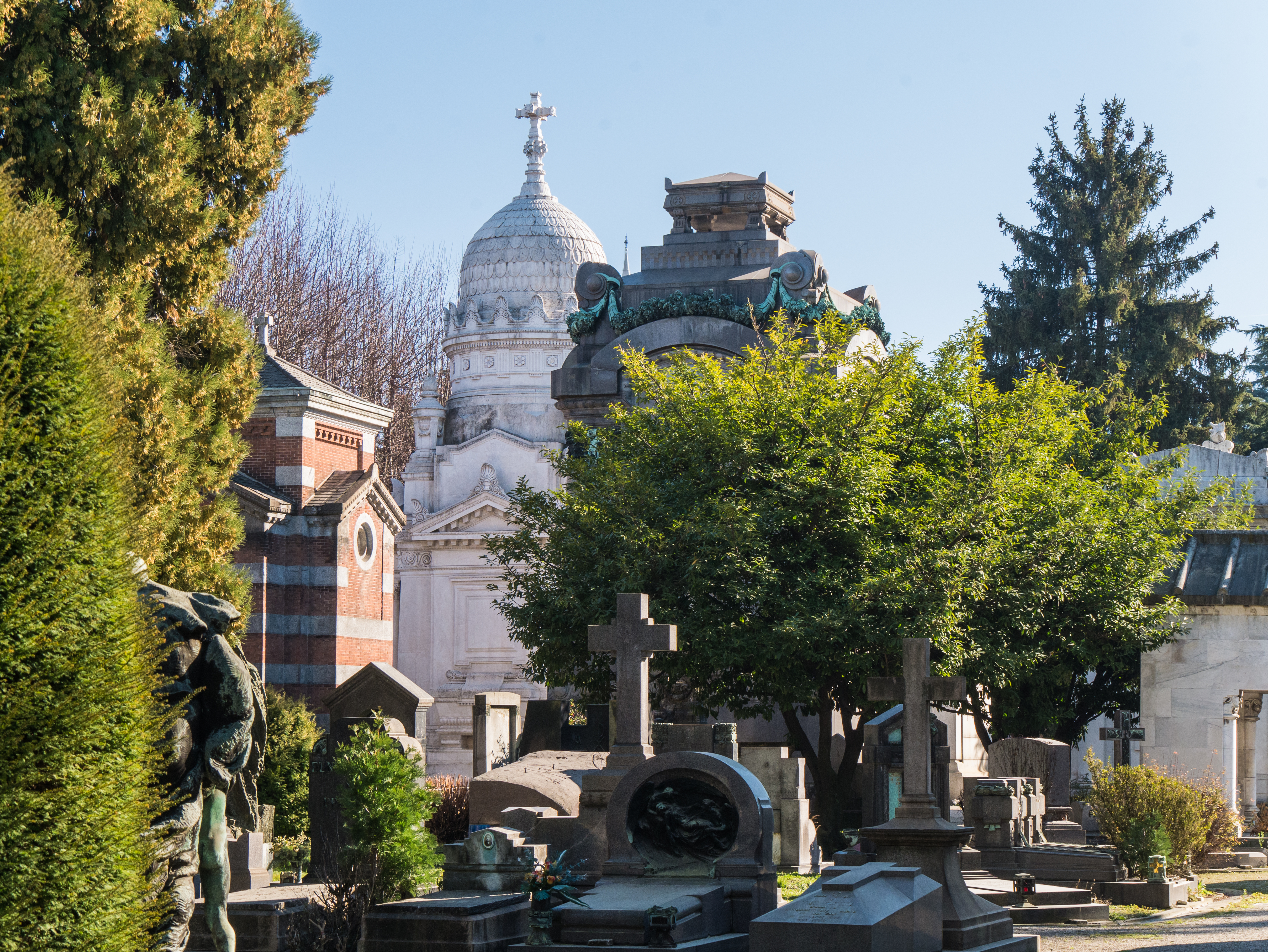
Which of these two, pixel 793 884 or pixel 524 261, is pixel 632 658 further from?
pixel 524 261

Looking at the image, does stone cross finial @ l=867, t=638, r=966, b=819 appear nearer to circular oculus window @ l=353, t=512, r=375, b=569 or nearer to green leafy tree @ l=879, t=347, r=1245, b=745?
green leafy tree @ l=879, t=347, r=1245, b=745

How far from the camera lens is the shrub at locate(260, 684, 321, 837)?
19.5 m

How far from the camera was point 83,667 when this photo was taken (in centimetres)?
652

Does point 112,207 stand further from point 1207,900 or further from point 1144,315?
point 1144,315

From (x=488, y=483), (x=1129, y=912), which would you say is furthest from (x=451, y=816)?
(x=488, y=483)

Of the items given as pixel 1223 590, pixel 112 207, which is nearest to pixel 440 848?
pixel 112 207

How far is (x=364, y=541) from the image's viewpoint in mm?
27547

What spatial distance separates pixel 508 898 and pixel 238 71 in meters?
10.3

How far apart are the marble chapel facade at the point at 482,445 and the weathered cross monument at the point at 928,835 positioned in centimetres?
2216

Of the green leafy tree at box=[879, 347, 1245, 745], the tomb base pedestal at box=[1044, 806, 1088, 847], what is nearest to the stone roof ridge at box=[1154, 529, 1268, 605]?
the green leafy tree at box=[879, 347, 1245, 745]

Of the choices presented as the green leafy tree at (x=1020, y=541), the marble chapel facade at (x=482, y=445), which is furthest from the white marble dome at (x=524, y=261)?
the green leafy tree at (x=1020, y=541)

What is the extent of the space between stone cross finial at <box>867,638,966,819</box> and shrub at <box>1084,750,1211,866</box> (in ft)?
16.1

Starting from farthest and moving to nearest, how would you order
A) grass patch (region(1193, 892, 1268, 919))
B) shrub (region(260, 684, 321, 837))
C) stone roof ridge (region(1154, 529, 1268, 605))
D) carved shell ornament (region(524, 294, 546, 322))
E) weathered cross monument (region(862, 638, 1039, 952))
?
carved shell ornament (region(524, 294, 546, 322)) < stone roof ridge (region(1154, 529, 1268, 605)) < shrub (region(260, 684, 321, 837)) < grass patch (region(1193, 892, 1268, 919)) < weathered cross monument (region(862, 638, 1039, 952))

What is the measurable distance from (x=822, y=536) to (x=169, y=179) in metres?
9.48
